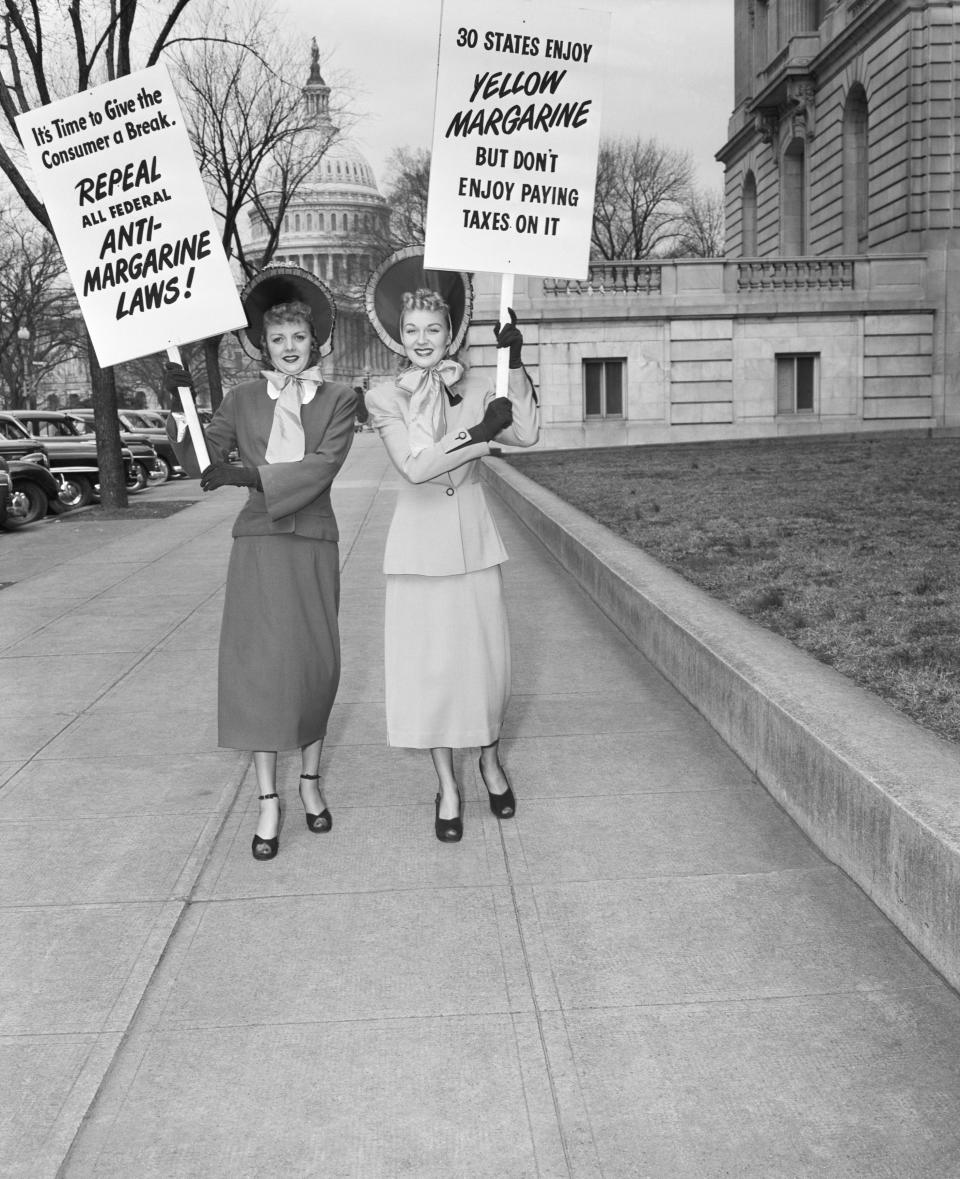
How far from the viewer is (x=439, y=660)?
518 cm

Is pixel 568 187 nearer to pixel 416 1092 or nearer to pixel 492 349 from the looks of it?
pixel 416 1092

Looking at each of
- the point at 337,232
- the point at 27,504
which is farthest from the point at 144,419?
the point at 337,232

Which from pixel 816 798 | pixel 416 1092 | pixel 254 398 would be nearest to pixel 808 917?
pixel 816 798

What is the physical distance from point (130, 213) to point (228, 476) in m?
1.46

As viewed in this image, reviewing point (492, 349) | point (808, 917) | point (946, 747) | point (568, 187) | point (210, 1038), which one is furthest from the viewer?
point (492, 349)

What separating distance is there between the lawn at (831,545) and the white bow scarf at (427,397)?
7.04 feet

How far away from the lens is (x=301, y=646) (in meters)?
5.18

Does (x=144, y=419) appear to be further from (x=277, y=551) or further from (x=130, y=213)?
(x=277, y=551)

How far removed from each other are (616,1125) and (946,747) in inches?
82.9

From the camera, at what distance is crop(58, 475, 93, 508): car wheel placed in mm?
24717

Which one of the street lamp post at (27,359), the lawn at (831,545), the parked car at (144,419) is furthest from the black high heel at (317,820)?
the street lamp post at (27,359)

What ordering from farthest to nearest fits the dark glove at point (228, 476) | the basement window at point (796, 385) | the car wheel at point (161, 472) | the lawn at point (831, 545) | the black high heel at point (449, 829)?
the basement window at point (796, 385), the car wheel at point (161, 472), the lawn at point (831, 545), the black high heel at point (449, 829), the dark glove at point (228, 476)

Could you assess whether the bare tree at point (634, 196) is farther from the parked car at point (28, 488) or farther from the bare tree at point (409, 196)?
the parked car at point (28, 488)

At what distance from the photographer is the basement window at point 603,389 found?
37844 millimetres
